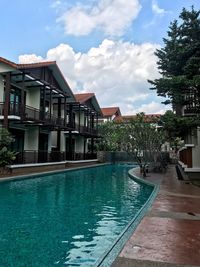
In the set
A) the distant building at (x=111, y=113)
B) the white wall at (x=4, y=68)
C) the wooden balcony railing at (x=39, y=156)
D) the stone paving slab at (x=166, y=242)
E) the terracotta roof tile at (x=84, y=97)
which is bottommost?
the stone paving slab at (x=166, y=242)

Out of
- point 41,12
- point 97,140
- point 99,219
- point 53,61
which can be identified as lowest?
point 99,219

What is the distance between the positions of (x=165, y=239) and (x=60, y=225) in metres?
2.81

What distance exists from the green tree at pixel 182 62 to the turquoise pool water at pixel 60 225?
15.9 feet

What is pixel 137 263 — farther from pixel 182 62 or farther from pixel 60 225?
pixel 182 62

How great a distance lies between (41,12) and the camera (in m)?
13.0

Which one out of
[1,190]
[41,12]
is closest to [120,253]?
[1,190]

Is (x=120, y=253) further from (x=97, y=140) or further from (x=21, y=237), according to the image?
(x=97, y=140)

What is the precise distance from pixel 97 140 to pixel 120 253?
4068 cm

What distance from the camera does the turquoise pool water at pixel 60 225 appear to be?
512 centimetres

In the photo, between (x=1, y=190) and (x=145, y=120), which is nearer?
(x=1, y=190)

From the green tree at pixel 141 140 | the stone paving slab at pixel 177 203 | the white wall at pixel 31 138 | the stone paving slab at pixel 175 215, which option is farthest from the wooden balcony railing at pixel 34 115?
the stone paving slab at pixel 175 215

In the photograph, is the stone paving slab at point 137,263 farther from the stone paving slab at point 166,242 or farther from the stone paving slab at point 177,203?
the stone paving slab at point 177,203

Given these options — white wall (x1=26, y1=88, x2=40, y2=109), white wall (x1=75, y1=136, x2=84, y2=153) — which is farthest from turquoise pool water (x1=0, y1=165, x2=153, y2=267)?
white wall (x1=75, y1=136, x2=84, y2=153)

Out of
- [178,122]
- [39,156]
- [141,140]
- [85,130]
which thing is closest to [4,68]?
[39,156]
